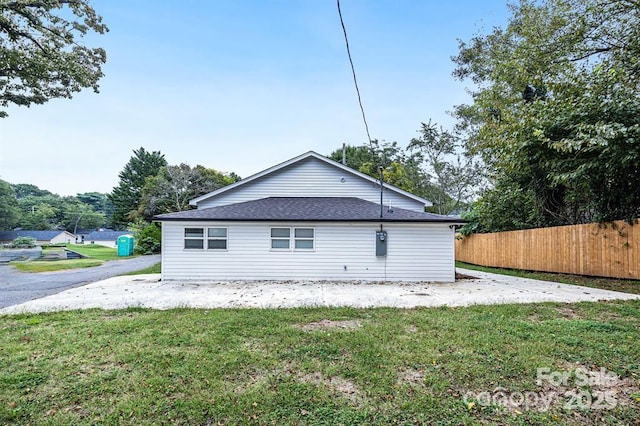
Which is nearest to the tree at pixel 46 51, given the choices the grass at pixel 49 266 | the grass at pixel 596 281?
the grass at pixel 49 266

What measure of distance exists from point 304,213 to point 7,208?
6111cm

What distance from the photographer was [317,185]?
14.1 meters

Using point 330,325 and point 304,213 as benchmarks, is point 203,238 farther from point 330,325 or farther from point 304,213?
point 330,325

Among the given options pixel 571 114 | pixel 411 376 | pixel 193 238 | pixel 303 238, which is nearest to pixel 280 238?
pixel 303 238

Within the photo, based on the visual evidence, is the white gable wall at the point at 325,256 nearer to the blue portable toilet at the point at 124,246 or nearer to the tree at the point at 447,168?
the blue portable toilet at the point at 124,246

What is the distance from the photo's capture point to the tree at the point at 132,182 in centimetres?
4698

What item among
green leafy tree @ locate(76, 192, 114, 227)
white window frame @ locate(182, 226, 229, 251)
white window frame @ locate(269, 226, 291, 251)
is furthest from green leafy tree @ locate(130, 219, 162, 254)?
green leafy tree @ locate(76, 192, 114, 227)

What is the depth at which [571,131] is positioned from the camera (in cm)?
950

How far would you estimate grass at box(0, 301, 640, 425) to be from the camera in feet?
8.83

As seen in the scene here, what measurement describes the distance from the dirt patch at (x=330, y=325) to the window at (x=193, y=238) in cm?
673

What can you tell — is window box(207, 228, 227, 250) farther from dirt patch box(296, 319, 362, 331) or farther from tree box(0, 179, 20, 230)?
tree box(0, 179, 20, 230)

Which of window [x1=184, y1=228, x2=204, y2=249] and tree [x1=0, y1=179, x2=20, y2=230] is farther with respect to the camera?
tree [x1=0, y1=179, x2=20, y2=230]

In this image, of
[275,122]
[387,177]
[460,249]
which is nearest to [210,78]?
[275,122]

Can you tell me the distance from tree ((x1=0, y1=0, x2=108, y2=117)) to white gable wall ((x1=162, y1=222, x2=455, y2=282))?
21.7 ft
